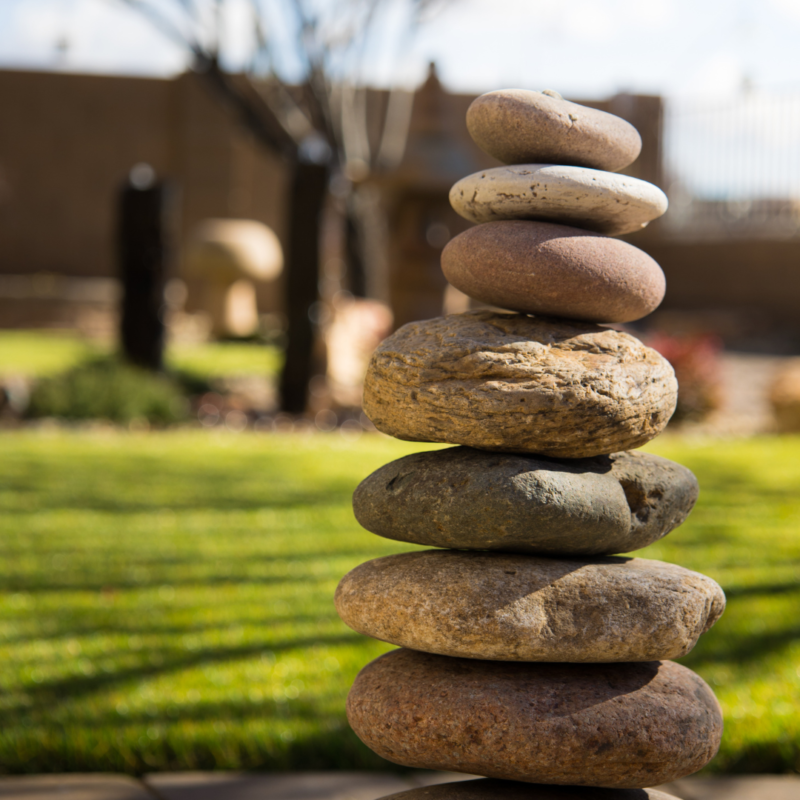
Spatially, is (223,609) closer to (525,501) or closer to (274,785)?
(274,785)

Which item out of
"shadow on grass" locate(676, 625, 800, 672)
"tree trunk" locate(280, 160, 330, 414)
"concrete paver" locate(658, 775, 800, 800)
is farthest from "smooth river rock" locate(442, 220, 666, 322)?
"tree trunk" locate(280, 160, 330, 414)

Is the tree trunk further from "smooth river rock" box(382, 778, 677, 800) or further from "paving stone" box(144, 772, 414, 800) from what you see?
"smooth river rock" box(382, 778, 677, 800)

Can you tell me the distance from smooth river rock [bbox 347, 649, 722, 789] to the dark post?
9264 mm

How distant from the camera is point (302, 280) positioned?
33.7 ft

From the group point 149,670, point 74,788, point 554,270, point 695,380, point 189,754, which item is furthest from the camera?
point 695,380

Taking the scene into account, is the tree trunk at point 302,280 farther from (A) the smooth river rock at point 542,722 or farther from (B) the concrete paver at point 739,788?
(A) the smooth river rock at point 542,722

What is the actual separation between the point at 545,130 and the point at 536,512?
0.89m

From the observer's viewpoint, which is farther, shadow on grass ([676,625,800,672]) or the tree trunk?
the tree trunk

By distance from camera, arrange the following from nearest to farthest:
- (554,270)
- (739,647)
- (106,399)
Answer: (554,270)
(739,647)
(106,399)

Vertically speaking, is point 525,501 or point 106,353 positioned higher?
point 525,501

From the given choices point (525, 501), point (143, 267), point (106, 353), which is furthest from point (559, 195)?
point (106, 353)

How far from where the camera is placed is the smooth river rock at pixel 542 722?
6.42ft

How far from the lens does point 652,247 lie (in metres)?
19.5

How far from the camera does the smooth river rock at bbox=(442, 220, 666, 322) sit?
83.6 inches
